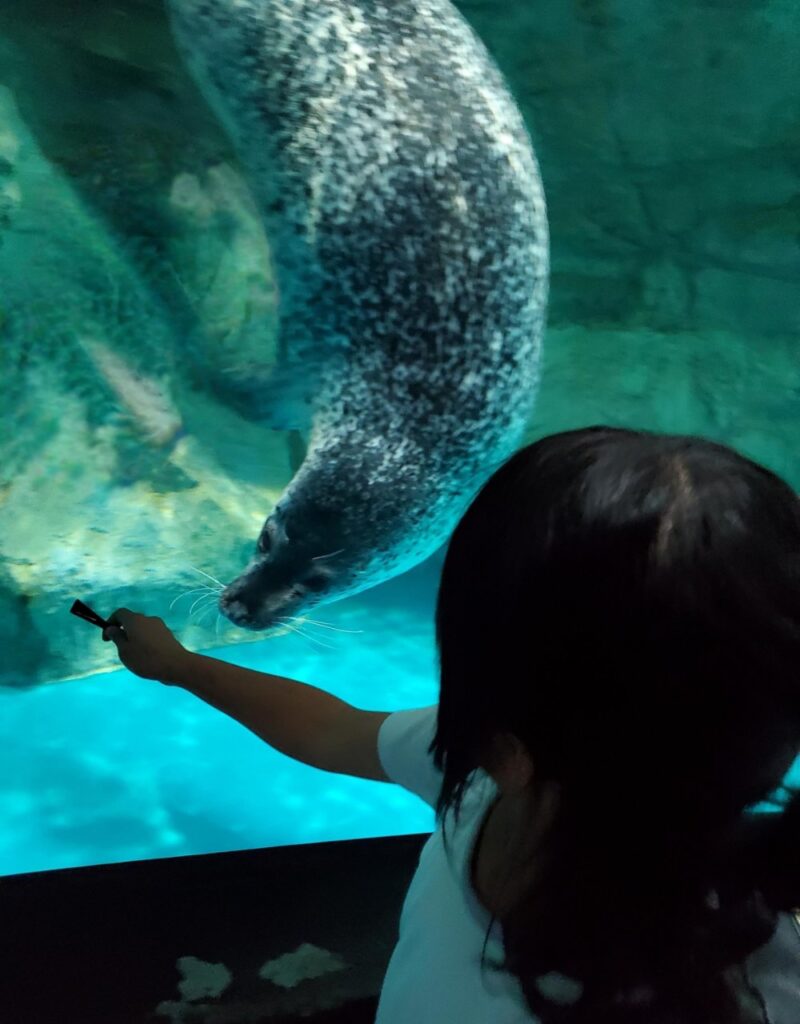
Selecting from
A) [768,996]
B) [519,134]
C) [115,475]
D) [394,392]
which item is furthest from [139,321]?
[768,996]

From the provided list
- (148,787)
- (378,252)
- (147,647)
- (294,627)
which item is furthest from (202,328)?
(147,647)

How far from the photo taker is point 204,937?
43.7 inches

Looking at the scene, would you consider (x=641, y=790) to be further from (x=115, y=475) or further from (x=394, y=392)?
(x=115, y=475)

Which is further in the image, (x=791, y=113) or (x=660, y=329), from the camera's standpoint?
(x=660, y=329)

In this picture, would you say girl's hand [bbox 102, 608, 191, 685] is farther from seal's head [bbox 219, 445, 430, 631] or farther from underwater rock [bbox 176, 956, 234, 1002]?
seal's head [bbox 219, 445, 430, 631]

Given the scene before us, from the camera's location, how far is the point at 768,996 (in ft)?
1.68

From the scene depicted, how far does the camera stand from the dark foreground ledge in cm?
102

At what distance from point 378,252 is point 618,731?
123cm

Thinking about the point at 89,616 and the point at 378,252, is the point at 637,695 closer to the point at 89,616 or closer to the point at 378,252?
the point at 89,616

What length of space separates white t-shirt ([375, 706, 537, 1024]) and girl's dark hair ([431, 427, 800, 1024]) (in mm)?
25

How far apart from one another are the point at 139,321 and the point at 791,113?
1731mm

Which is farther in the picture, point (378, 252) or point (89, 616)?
point (378, 252)

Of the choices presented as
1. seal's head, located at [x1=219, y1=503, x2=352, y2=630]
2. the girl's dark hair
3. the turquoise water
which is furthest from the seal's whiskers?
the girl's dark hair

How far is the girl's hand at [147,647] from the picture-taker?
96 centimetres
